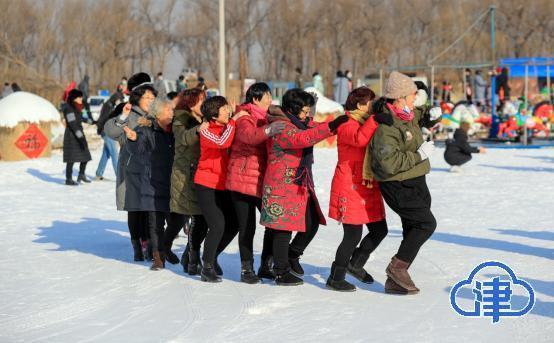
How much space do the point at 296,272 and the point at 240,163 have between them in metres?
0.87

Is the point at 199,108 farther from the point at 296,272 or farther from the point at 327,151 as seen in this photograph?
the point at 327,151

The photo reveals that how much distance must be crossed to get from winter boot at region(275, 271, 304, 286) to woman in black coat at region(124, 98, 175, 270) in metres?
1.15

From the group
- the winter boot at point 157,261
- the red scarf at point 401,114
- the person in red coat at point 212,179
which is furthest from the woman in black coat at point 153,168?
the red scarf at point 401,114

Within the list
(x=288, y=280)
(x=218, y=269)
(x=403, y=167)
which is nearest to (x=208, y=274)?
(x=218, y=269)

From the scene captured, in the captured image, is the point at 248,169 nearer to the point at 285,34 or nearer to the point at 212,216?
the point at 212,216

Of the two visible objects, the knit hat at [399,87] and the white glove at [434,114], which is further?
the white glove at [434,114]

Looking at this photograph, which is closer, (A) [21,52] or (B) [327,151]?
(B) [327,151]

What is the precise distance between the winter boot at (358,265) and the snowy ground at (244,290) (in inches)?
3.4

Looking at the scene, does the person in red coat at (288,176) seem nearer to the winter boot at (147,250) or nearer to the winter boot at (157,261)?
the winter boot at (157,261)

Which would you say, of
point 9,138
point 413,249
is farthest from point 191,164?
point 9,138

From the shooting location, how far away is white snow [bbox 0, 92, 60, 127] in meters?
17.3

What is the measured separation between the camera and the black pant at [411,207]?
593cm

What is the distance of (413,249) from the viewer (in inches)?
237

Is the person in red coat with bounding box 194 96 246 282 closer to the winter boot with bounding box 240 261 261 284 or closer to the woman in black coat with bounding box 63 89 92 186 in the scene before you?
the winter boot with bounding box 240 261 261 284
